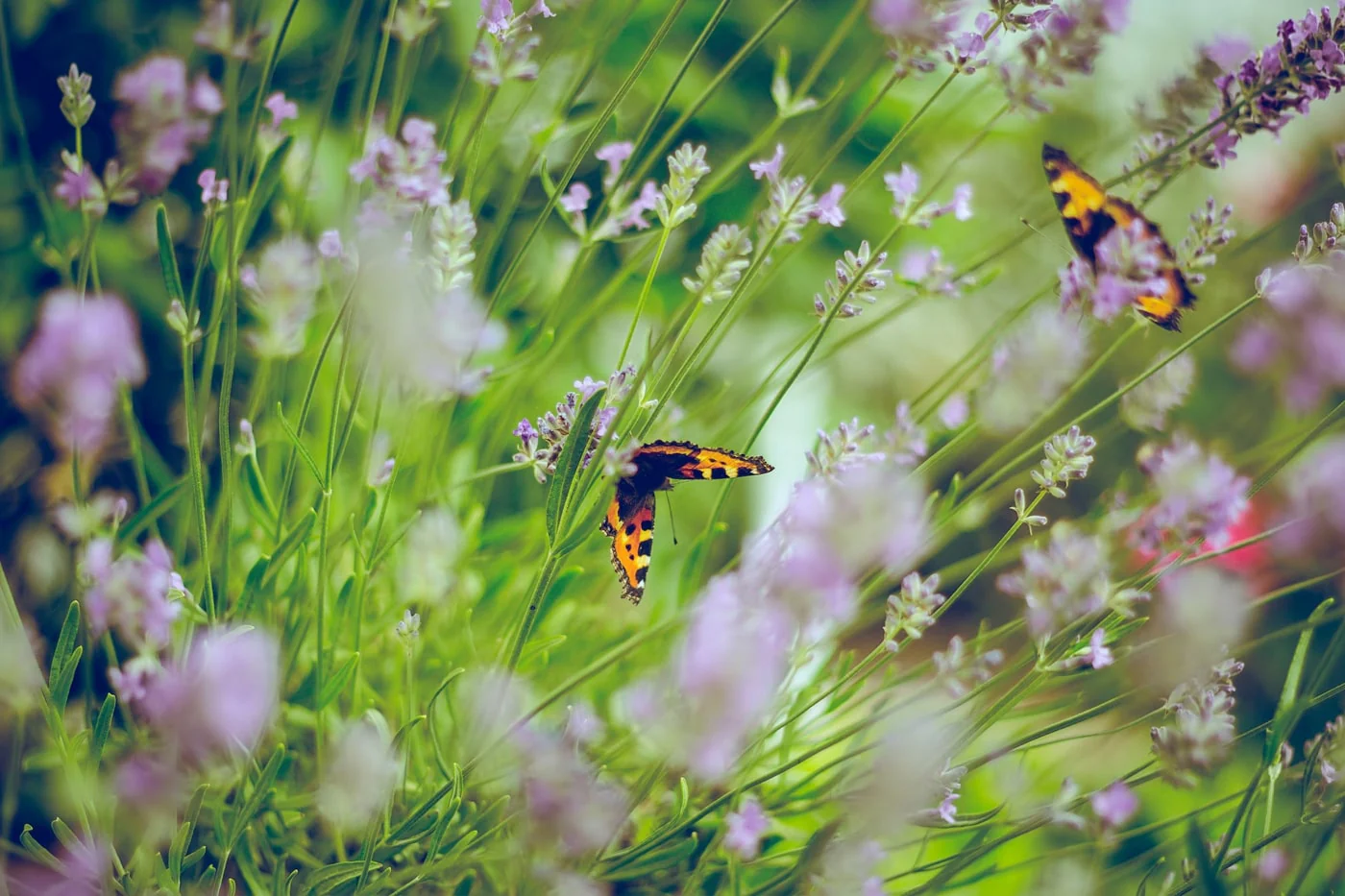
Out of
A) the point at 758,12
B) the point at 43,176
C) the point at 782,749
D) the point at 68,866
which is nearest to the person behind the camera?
the point at 68,866

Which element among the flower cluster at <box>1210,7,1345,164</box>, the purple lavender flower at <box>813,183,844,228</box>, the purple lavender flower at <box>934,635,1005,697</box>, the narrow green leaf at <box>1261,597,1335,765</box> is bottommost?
the narrow green leaf at <box>1261,597,1335,765</box>

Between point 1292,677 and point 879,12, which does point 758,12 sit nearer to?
point 879,12

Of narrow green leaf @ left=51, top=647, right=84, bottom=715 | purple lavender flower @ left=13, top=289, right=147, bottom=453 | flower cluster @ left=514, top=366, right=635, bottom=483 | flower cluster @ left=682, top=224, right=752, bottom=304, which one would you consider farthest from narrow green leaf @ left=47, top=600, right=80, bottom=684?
flower cluster @ left=682, top=224, right=752, bottom=304

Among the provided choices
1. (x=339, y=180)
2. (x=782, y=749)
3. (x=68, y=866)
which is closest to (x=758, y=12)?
(x=339, y=180)

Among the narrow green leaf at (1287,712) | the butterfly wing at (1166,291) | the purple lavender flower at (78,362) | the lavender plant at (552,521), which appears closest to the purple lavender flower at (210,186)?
the lavender plant at (552,521)

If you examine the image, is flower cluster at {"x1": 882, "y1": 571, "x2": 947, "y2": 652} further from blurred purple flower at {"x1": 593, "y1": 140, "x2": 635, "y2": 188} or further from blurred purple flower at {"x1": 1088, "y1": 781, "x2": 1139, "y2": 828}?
blurred purple flower at {"x1": 593, "y1": 140, "x2": 635, "y2": 188}

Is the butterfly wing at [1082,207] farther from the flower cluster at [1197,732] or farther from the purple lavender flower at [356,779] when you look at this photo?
the purple lavender flower at [356,779]
